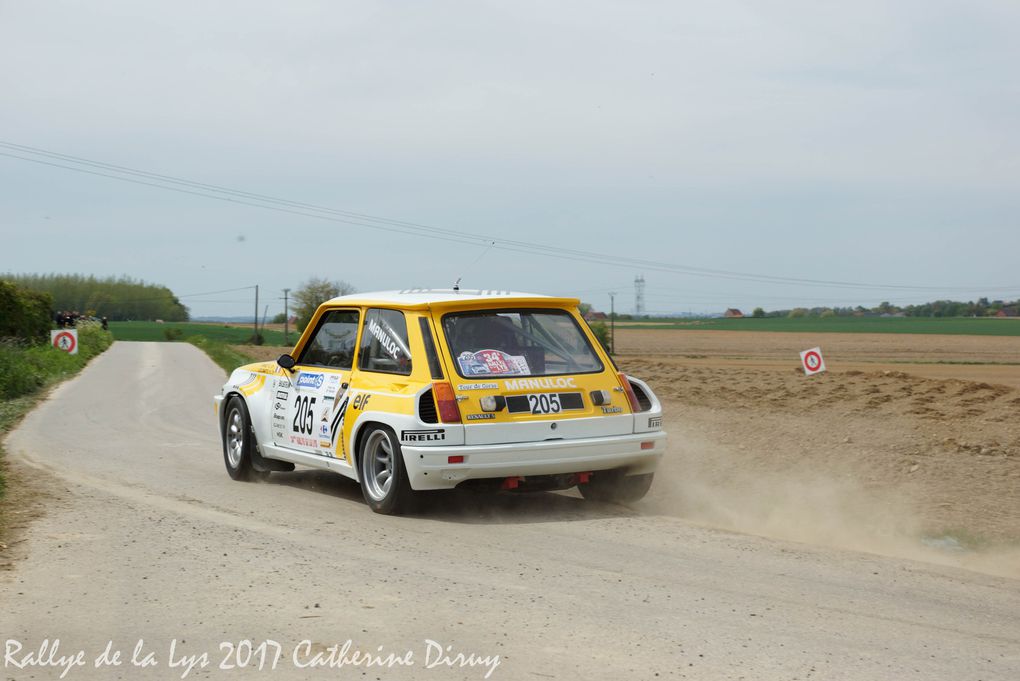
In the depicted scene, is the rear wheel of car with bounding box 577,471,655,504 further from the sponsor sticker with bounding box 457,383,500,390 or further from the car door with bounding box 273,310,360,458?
the car door with bounding box 273,310,360,458

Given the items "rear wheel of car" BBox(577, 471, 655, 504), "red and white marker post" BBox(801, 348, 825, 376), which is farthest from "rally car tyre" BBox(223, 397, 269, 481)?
"red and white marker post" BBox(801, 348, 825, 376)

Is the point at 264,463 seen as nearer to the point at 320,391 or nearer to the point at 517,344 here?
the point at 320,391

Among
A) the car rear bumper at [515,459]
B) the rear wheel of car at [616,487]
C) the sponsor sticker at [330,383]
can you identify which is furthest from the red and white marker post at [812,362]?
the sponsor sticker at [330,383]

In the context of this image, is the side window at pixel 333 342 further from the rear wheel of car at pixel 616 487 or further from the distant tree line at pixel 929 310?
the distant tree line at pixel 929 310

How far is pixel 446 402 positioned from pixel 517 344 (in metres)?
0.89

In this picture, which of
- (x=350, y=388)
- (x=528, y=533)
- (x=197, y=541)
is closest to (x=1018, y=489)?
(x=528, y=533)

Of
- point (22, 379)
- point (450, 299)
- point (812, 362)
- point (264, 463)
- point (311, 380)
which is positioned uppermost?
point (450, 299)

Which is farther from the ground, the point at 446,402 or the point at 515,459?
the point at 446,402

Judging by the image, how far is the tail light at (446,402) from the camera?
8.30 m

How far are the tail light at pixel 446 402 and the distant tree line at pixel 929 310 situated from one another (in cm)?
12252

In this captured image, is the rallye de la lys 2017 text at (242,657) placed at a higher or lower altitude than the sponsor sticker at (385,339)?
lower

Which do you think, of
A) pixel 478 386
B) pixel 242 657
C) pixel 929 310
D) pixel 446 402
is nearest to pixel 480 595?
pixel 242 657

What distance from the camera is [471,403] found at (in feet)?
27.5

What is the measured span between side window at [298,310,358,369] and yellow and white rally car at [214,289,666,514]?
2 cm
